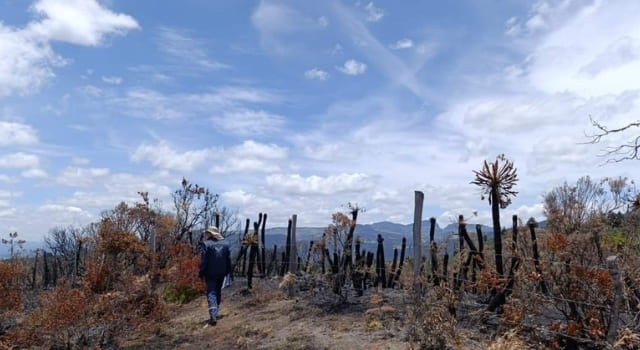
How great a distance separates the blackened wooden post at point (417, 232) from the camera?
327 inches

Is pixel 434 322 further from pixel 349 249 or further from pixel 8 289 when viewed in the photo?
pixel 8 289

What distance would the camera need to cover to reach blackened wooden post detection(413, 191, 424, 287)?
27.2ft

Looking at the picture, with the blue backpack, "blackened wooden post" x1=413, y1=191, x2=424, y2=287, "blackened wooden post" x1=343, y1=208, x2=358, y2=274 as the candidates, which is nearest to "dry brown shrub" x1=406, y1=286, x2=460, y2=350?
"blackened wooden post" x1=413, y1=191, x2=424, y2=287

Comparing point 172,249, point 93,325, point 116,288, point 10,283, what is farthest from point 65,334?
point 172,249

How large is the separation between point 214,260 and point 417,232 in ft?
12.3

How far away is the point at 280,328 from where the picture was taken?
8.80 m

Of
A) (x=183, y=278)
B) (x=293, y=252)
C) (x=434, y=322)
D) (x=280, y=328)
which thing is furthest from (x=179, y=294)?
(x=434, y=322)

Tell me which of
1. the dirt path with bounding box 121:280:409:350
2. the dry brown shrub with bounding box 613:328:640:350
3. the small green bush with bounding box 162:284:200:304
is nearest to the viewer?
the dry brown shrub with bounding box 613:328:640:350

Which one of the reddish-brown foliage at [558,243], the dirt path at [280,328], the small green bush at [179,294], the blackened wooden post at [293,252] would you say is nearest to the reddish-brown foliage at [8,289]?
the dirt path at [280,328]

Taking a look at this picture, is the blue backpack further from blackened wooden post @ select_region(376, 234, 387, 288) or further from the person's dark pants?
blackened wooden post @ select_region(376, 234, 387, 288)

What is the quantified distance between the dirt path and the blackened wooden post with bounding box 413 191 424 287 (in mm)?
805

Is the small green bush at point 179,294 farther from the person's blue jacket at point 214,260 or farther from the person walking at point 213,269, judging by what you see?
the person's blue jacket at point 214,260

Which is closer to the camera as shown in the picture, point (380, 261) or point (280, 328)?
point (280, 328)

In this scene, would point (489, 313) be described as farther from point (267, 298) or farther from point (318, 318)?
point (267, 298)
